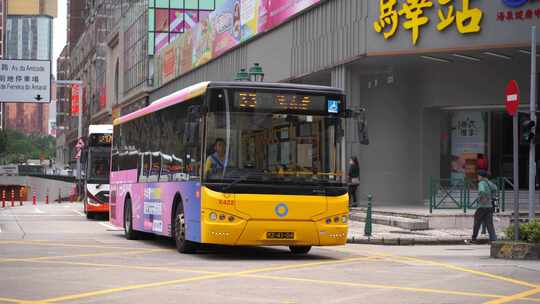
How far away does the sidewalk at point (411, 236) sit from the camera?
21453 mm

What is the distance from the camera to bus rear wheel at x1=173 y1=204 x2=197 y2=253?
17.1m

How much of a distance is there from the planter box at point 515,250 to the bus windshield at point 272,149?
3329 millimetres

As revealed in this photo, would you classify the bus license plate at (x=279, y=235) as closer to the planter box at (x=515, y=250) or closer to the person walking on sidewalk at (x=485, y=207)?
the planter box at (x=515, y=250)

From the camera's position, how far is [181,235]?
17.3 metres

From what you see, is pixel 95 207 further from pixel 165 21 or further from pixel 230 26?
pixel 165 21

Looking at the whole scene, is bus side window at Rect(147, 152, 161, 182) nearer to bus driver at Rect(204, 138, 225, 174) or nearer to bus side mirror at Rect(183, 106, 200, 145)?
bus side mirror at Rect(183, 106, 200, 145)

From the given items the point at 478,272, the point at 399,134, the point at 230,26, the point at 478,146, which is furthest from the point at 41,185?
the point at 478,272

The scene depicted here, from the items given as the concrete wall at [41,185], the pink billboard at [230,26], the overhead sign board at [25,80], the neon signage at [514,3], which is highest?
the pink billboard at [230,26]

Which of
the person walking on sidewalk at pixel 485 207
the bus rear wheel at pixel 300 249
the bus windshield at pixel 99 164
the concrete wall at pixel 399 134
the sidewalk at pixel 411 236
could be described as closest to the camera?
the bus rear wheel at pixel 300 249

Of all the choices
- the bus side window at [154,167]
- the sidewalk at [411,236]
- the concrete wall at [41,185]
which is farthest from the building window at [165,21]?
the bus side window at [154,167]

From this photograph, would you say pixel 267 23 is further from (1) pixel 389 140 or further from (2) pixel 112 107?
(2) pixel 112 107

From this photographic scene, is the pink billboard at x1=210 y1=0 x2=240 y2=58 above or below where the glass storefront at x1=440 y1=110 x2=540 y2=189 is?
above

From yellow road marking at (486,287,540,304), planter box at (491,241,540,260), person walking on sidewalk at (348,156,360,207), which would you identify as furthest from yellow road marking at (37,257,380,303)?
person walking on sidewalk at (348,156,360,207)

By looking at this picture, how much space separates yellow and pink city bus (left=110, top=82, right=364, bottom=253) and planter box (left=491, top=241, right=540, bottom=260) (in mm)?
3020
